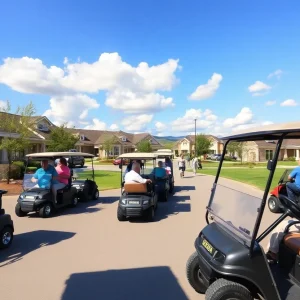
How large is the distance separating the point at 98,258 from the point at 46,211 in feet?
12.5

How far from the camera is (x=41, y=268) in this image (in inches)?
182

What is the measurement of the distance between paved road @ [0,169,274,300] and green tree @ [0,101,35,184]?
9.47 m

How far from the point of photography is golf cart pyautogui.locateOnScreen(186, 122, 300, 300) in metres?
2.89

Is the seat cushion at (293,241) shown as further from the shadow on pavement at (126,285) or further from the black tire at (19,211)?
the black tire at (19,211)

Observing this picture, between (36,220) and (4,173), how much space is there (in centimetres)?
1115

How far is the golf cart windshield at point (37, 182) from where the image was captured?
28.1 ft

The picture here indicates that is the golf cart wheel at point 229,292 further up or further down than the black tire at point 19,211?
further up

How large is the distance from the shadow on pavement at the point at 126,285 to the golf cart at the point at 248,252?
44cm

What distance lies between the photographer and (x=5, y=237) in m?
5.59

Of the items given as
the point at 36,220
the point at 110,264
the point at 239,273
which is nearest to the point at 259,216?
the point at 239,273

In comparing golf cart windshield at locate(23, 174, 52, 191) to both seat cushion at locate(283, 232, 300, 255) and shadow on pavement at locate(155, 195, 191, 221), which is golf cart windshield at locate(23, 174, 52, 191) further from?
seat cushion at locate(283, 232, 300, 255)

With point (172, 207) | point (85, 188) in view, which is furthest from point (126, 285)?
point (85, 188)

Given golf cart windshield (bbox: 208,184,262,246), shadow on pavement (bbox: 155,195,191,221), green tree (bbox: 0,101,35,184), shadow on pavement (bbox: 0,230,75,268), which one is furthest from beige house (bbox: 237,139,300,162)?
green tree (bbox: 0,101,35,184)

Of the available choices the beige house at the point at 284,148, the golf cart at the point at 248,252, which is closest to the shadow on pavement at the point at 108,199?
the beige house at the point at 284,148
